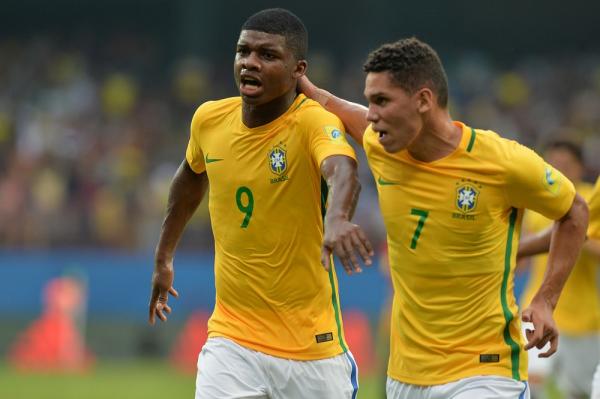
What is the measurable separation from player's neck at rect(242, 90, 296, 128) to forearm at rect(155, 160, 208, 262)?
26.4 inches

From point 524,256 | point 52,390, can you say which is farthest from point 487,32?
point 524,256

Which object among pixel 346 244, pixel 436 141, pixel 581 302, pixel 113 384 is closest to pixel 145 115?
pixel 113 384

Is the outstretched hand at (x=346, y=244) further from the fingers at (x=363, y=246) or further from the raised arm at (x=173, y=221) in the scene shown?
the raised arm at (x=173, y=221)

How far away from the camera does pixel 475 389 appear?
593 cm

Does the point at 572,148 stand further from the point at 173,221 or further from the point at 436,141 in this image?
the point at 436,141

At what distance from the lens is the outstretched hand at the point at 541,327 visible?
5.89 metres

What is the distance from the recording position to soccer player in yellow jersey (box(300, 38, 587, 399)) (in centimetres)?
591

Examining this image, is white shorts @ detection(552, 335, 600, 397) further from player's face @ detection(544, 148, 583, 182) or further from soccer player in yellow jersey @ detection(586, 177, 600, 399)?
soccer player in yellow jersey @ detection(586, 177, 600, 399)

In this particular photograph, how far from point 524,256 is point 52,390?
369 inches

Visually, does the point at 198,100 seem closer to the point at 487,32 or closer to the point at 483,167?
the point at 487,32

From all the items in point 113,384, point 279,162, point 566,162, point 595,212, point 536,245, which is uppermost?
point 279,162

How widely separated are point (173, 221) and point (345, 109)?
1.23m

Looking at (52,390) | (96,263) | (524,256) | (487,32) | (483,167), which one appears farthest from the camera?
(487,32)

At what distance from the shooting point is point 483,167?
595 centimetres
